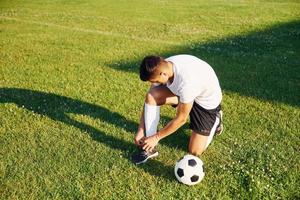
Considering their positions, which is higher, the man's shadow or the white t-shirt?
the white t-shirt

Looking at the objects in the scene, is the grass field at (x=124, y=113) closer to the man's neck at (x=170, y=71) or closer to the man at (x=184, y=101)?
the man at (x=184, y=101)

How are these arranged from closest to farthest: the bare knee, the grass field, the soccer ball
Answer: the soccer ball → the grass field → the bare knee

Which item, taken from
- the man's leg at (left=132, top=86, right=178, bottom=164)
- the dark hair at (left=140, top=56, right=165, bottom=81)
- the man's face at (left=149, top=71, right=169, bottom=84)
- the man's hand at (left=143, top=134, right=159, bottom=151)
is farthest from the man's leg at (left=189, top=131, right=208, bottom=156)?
the dark hair at (left=140, top=56, right=165, bottom=81)

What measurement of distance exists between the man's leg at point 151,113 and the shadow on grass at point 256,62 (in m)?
3.68

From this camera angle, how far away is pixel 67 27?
66.3ft

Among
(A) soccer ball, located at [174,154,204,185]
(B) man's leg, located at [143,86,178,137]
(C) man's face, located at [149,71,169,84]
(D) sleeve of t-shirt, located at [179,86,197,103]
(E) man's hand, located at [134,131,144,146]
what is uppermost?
(C) man's face, located at [149,71,169,84]

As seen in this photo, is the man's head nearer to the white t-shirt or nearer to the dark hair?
the dark hair

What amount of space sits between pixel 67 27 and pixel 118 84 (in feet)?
34.3

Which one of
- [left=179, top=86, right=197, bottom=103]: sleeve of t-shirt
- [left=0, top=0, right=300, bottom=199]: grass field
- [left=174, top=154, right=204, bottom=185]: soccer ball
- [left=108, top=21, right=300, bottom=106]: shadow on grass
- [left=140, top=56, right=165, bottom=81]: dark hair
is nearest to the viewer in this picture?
[left=140, top=56, right=165, bottom=81]: dark hair

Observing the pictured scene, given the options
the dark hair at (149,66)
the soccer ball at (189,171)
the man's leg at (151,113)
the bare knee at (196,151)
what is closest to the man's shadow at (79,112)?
the man's leg at (151,113)

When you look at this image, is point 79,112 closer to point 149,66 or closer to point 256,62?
point 149,66

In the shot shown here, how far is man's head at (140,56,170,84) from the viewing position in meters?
5.90

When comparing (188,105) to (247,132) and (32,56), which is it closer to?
(247,132)

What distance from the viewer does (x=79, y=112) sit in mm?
9070
